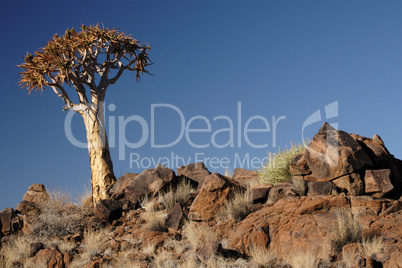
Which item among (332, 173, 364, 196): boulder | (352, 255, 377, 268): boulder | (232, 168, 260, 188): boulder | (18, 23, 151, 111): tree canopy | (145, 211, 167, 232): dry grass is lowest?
(352, 255, 377, 268): boulder

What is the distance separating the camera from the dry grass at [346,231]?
8430 millimetres

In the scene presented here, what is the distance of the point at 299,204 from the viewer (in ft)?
31.7

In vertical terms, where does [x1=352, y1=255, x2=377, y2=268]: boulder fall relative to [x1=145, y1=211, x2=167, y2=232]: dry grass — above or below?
below

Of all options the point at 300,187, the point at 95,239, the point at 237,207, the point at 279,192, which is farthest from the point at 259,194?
the point at 95,239

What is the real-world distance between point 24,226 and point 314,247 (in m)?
9.52

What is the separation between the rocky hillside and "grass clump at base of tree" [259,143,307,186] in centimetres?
72

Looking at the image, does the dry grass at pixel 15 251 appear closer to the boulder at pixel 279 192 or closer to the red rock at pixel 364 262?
the boulder at pixel 279 192

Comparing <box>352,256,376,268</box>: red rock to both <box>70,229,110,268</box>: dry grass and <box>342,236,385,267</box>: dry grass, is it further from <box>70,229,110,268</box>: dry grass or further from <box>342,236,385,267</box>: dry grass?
<box>70,229,110,268</box>: dry grass

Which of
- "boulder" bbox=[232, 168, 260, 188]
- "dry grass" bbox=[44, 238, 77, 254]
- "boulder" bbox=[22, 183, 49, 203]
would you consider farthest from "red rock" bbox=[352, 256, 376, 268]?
"boulder" bbox=[22, 183, 49, 203]

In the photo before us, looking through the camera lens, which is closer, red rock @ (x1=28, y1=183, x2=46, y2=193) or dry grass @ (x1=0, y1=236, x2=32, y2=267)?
dry grass @ (x1=0, y1=236, x2=32, y2=267)

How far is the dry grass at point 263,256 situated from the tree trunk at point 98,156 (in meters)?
8.16

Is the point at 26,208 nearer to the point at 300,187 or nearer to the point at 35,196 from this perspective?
the point at 35,196

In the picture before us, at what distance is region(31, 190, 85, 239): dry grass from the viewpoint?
12.2m

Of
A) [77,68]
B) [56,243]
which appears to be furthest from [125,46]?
[56,243]
